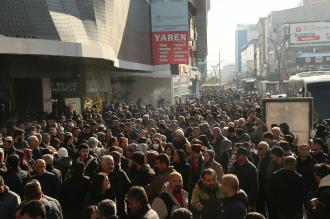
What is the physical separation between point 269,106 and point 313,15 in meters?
126

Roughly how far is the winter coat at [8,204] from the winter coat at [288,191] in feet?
11.7

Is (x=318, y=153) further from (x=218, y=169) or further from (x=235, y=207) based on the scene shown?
(x=235, y=207)

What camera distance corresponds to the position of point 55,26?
2461cm

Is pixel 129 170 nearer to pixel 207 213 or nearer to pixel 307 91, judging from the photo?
pixel 207 213

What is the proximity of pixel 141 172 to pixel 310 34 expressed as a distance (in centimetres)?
11481

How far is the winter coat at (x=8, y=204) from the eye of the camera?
7434mm

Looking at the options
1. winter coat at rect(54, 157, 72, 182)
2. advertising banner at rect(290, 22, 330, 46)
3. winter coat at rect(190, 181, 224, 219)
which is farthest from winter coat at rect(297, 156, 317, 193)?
advertising banner at rect(290, 22, 330, 46)

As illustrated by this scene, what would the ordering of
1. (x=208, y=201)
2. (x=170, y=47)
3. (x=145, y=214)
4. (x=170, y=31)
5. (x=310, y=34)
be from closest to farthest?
(x=145, y=214) → (x=208, y=201) → (x=170, y=47) → (x=170, y=31) → (x=310, y=34)

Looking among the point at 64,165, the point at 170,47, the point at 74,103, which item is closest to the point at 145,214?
the point at 64,165

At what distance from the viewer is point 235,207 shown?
7.06 metres

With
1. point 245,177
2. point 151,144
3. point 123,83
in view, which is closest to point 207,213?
point 245,177

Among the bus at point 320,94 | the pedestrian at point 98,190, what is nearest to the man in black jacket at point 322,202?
the pedestrian at point 98,190

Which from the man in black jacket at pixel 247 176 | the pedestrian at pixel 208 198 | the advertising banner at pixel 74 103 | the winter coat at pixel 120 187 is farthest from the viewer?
the advertising banner at pixel 74 103

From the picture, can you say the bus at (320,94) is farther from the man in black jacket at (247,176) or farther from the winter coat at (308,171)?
the man in black jacket at (247,176)
